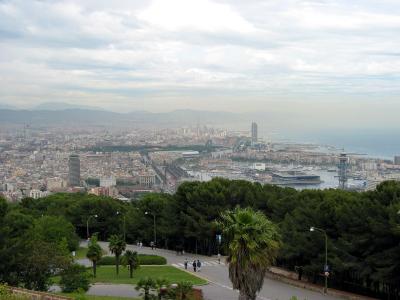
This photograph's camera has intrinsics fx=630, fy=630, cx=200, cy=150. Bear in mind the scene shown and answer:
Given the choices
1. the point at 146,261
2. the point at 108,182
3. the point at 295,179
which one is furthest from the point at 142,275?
the point at 108,182

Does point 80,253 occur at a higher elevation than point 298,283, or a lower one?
lower

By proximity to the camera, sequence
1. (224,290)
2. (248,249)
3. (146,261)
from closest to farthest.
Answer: (248,249), (224,290), (146,261)

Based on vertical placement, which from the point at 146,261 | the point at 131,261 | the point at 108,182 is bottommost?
the point at 108,182

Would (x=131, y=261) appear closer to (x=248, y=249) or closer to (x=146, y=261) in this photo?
(x=146, y=261)

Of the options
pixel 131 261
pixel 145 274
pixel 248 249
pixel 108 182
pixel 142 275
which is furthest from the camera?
pixel 108 182

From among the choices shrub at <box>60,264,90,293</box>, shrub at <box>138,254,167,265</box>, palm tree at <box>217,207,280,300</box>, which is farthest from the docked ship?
palm tree at <box>217,207,280,300</box>

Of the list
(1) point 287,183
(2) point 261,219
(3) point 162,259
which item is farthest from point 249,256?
(1) point 287,183

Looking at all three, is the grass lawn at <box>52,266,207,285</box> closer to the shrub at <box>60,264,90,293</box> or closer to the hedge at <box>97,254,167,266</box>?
the hedge at <box>97,254,167,266</box>

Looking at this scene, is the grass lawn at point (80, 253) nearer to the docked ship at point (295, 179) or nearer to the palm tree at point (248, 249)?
the palm tree at point (248, 249)
